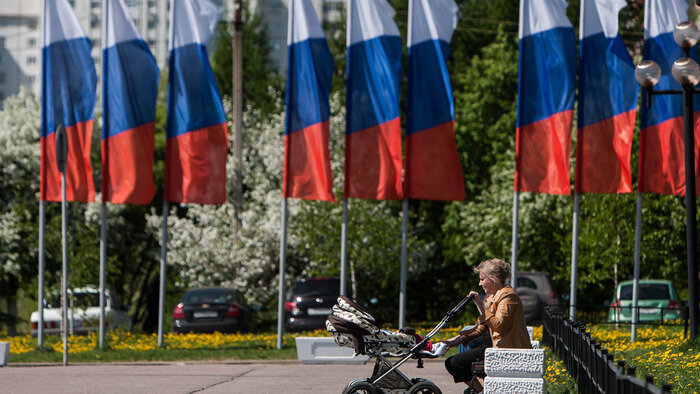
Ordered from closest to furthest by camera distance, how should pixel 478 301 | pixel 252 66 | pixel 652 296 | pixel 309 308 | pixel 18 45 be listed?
pixel 478 301
pixel 309 308
pixel 652 296
pixel 252 66
pixel 18 45

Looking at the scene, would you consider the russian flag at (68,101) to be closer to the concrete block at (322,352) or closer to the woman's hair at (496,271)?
the concrete block at (322,352)

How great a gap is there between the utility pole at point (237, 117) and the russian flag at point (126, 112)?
41.9ft

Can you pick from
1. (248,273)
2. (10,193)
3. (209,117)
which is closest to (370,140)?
(209,117)

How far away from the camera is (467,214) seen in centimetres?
3569

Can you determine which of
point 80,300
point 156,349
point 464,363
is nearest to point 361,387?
point 464,363

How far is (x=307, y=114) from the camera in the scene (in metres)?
20.0

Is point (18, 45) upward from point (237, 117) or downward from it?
upward

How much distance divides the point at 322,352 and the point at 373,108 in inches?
191

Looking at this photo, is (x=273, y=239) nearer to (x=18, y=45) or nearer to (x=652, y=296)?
(x=652, y=296)

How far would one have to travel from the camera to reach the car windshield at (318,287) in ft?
83.0

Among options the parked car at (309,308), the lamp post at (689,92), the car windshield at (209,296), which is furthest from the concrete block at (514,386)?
the car windshield at (209,296)

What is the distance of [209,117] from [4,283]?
17231 mm

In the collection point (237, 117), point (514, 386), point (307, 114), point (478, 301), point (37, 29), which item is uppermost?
point (37, 29)

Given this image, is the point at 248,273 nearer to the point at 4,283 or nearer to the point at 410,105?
the point at 4,283
